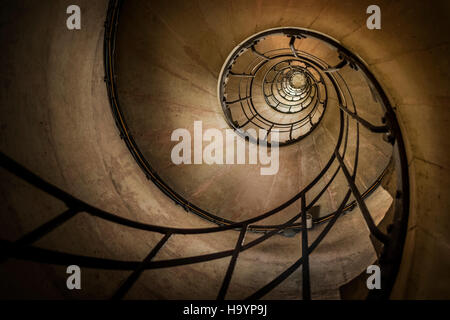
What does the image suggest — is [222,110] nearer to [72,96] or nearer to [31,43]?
[72,96]

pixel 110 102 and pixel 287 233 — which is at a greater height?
pixel 110 102

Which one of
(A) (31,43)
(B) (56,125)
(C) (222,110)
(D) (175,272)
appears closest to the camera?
(A) (31,43)

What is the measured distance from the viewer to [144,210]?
3.99 metres

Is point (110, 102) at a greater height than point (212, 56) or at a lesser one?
lesser

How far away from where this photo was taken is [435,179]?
1.71 m

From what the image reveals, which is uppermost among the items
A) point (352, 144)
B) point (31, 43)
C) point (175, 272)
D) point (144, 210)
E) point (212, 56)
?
point (212, 56)

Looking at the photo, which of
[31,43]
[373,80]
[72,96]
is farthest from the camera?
[72,96]

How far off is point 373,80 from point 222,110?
3476 millimetres

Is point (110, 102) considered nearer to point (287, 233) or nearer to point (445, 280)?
point (287, 233)

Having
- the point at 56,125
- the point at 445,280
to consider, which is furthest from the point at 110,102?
the point at 445,280

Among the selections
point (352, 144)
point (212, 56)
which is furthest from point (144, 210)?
point (352, 144)

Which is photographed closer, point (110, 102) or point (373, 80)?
point (373, 80)

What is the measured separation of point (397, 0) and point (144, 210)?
161 inches
